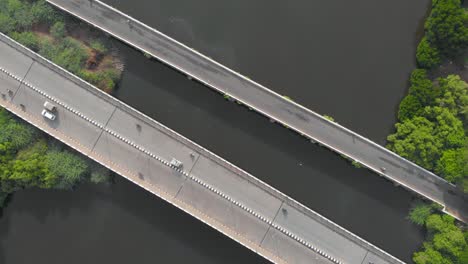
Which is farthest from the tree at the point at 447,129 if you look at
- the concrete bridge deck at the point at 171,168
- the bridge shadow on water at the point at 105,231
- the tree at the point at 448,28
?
the bridge shadow on water at the point at 105,231

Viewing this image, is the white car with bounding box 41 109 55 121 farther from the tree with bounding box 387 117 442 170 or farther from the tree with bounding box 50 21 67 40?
the tree with bounding box 387 117 442 170

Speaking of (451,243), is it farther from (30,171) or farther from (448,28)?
(30,171)

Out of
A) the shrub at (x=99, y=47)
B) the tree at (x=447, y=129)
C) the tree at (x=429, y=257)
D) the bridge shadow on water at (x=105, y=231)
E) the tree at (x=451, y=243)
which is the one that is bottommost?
the bridge shadow on water at (x=105, y=231)

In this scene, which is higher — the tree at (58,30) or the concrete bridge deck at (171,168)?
the tree at (58,30)

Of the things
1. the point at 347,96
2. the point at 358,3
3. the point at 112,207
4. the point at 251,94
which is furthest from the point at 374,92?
the point at 112,207

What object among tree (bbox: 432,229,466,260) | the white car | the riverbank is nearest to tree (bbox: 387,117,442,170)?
tree (bbox: 432,229,466,260)

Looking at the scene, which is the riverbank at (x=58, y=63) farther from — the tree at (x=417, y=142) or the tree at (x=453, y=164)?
the tree at (x=453, y=164)
